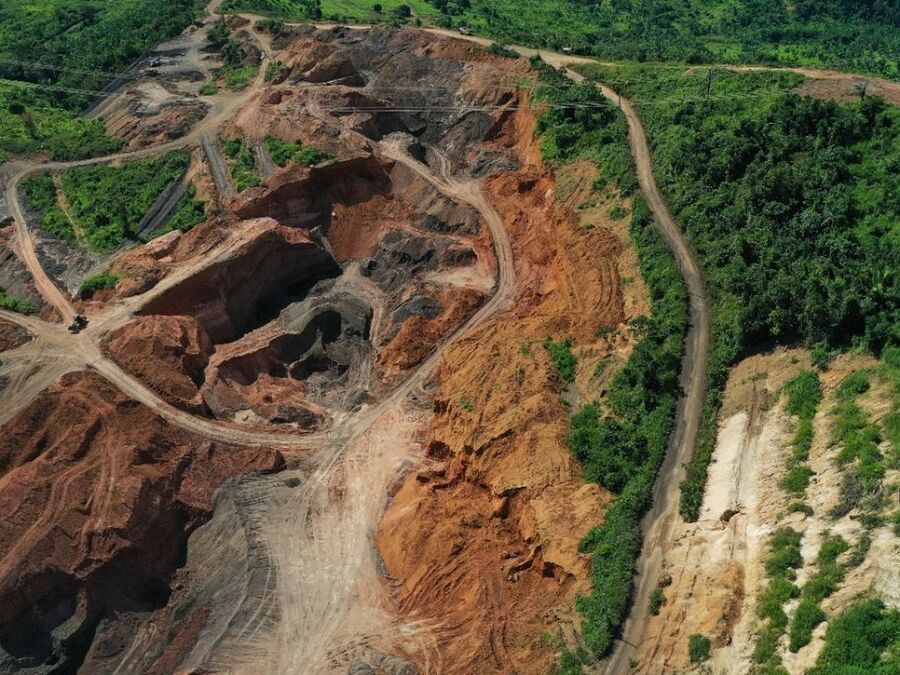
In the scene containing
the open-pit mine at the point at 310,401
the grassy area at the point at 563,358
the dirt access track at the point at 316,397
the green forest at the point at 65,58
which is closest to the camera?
the dirt access track at the point at 316,397

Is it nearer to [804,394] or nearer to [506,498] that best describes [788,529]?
[804,394]

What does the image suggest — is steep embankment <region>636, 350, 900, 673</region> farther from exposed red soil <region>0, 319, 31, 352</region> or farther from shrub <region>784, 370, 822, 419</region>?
exposed red soil <region>0, 319, 31, 352</region>

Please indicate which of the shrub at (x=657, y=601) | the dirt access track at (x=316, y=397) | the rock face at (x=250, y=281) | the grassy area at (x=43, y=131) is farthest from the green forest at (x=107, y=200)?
the shrub at (x=657, y=601)

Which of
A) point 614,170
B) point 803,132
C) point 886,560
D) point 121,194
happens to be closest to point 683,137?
point 614,170

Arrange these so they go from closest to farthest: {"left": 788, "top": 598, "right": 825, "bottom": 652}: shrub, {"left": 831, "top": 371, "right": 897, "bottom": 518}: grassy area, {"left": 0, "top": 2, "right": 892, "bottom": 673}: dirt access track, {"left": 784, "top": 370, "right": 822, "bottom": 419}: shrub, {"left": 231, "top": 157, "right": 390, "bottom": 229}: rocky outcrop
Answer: {"left": 788, "top": 598, "right": 825, "bottom": 652}: shrub → {"left": 831, "top": 371, "right": 897, "bottom": 518}: grassy area → {"left": 784, "top": 370, "right": 822, "bottom": 419}: shrub → {"left": 0, "top": 2, "right": 892, "bottom": 673}: dirt access track → {"left": 231, "top": 157, "right": 390, "bottom": 229}: rocky outcrop

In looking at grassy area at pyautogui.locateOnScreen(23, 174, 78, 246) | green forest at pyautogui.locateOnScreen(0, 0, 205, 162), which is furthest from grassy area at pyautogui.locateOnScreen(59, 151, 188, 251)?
green forest at pyautogui.locateOnScreen(0, 0, 205, 162)

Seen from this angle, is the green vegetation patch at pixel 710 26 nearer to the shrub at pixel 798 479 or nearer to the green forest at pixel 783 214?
the green forest at pixel 783 214
